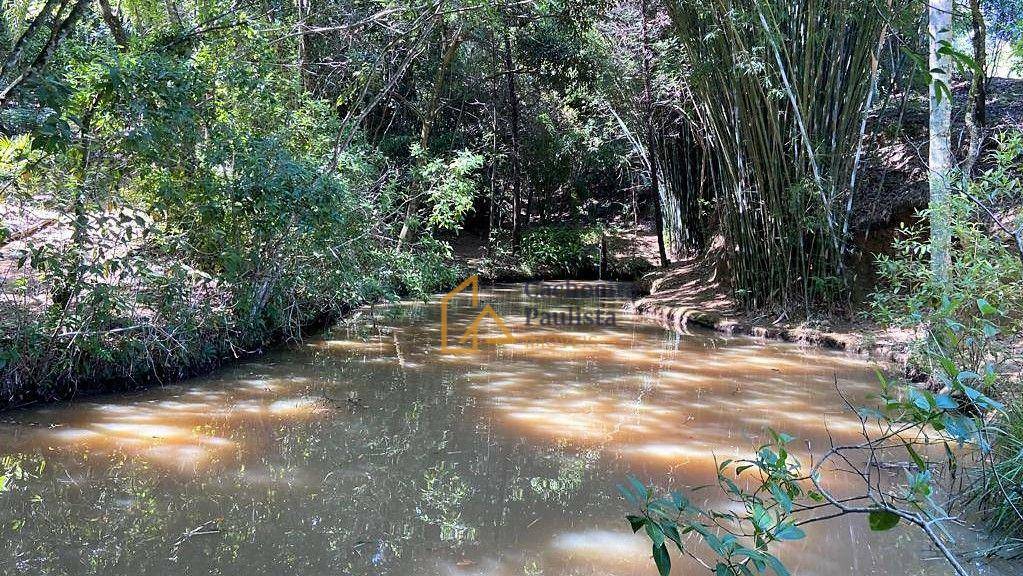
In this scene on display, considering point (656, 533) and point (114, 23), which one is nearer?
point (656, 533)

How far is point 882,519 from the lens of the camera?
1311 mm

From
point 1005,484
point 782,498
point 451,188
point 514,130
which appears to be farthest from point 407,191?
point 782,498

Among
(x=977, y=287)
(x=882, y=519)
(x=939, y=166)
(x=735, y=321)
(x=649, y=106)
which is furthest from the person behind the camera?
(x=649, y=106)

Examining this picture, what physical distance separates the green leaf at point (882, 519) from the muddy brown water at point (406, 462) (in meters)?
1.27

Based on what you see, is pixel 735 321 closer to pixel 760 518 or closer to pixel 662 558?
pixel 760 518

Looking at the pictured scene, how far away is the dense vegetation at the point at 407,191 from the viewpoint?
261 centimetres

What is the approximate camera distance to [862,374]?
5562 mm

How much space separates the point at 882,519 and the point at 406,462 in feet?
8.43

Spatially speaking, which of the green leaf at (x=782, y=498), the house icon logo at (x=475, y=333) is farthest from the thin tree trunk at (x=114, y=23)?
the green leaf at (x=782, y=498)

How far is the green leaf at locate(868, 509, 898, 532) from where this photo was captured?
4.24 feet

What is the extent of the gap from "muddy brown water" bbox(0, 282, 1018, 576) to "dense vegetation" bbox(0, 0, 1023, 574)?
336 mm

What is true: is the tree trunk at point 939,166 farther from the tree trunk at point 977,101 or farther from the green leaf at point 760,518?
the green leaf at point 760,518

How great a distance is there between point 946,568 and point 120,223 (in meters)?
4.46

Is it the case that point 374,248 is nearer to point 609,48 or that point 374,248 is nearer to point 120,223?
point 120,223
